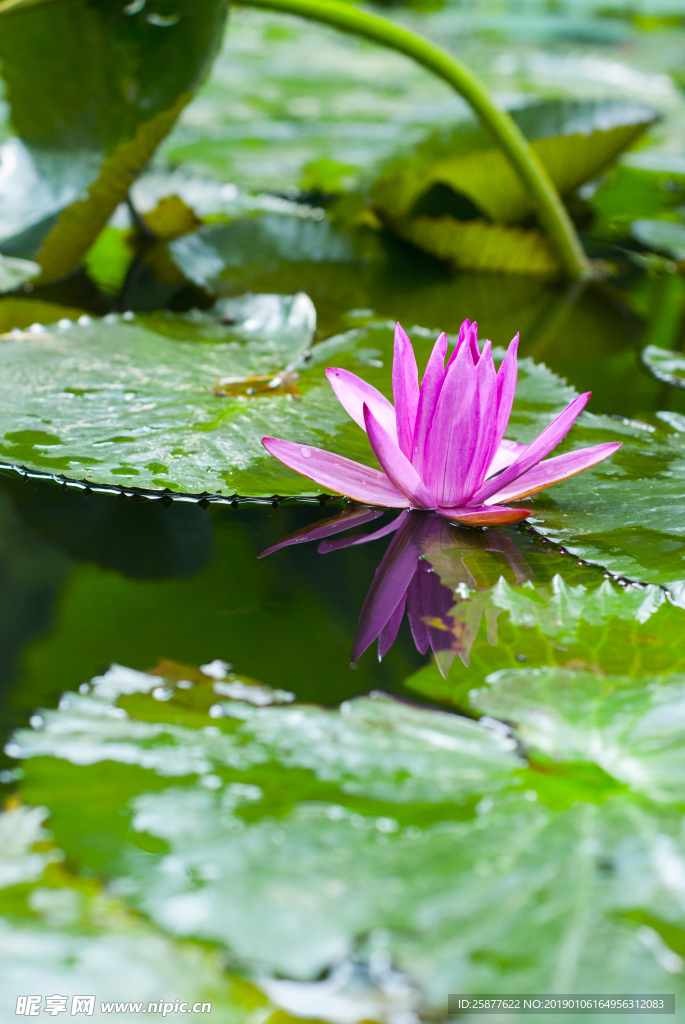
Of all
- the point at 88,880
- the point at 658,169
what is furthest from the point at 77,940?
the point at 658,169

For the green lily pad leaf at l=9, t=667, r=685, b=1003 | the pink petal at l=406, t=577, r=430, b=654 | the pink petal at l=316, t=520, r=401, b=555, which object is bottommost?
the green lily pad leaf at l=9, t=667, r=685, b=1003

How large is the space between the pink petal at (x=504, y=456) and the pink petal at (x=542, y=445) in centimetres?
3

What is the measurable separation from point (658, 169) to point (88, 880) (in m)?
2.32

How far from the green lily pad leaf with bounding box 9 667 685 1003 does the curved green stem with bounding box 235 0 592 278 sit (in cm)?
113

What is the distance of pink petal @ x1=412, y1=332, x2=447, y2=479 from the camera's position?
650 millimetres

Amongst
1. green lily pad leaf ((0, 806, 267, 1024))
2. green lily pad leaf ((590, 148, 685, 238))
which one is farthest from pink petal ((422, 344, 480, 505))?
green lily pad leaf ((590, 148, 685, 238))

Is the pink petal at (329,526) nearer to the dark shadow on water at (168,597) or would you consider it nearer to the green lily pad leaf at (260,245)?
the dark shadow on water at (168,597)

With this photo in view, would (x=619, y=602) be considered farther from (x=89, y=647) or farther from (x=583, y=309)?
(x=583, y=309)

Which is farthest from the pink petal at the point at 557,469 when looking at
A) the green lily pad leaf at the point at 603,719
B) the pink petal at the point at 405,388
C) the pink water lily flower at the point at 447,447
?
the green lily pad leaf at the point at 603,719

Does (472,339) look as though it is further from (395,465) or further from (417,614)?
(417,614)

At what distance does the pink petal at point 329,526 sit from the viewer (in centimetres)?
70

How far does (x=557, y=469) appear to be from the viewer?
27.6 inches

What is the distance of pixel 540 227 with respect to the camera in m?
1.72

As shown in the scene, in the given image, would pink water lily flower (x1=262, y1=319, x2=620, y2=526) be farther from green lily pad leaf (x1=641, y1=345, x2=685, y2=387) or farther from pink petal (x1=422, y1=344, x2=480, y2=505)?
green lily pad leaf (x1=641, y1=345, x2=685, y2=387)
